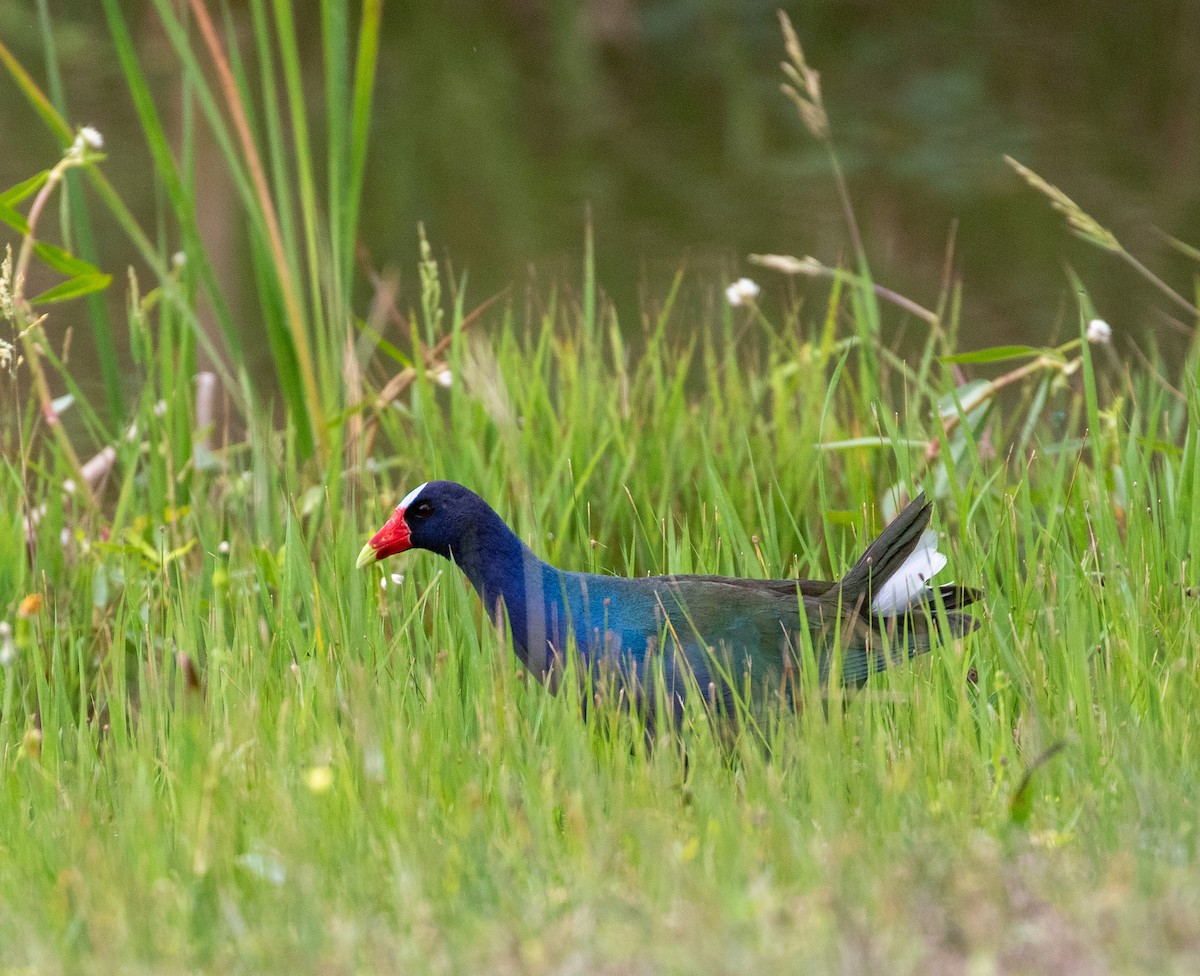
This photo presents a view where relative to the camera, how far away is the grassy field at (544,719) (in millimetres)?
1788

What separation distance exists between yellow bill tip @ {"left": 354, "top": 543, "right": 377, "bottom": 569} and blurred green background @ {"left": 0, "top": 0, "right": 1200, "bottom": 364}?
2465 mm

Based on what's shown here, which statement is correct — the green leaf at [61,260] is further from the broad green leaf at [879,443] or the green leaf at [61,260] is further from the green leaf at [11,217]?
the broad green leaf at [879,443]

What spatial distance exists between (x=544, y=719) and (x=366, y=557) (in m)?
0.49

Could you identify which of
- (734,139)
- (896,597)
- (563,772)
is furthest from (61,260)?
(734,139)

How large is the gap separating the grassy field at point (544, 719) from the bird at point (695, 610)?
84mm

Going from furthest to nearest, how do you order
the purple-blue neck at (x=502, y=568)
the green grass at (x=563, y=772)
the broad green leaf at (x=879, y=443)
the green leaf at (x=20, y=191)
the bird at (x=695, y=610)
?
the green leaf at (x=20, y=191)
the broad green leaf at (x=879, y=443)
the purple-blue neck at (x=502, y=568)
the bird at (x=695, y=610)
the green grass at (x=563, y=772)

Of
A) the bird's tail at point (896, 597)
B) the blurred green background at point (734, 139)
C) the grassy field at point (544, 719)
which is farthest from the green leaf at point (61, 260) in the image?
the blurred green background at point (734, 139)

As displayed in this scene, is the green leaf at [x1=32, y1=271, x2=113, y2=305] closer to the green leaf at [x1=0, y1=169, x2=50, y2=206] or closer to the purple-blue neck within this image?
the green leaf at [x1=0, y1=169, x2=50, y2=206]

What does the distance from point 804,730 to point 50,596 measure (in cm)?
190

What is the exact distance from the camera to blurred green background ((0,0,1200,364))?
26.4ft

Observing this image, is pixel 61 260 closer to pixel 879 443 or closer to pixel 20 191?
pixel 20 191

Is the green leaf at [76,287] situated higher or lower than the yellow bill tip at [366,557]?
higher

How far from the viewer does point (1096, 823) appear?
2051 mm

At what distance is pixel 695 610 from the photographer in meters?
2.84
